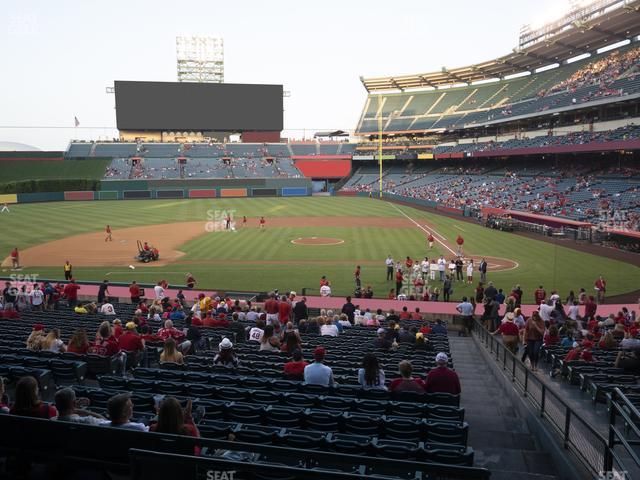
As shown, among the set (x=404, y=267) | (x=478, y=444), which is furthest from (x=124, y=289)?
(x=478, y=444)

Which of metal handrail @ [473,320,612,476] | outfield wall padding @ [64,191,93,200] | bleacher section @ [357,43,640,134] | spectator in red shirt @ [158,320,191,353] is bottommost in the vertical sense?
metal handrail @ [473,320,612,476]

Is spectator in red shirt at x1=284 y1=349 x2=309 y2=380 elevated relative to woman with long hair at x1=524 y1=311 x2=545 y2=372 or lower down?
elevated

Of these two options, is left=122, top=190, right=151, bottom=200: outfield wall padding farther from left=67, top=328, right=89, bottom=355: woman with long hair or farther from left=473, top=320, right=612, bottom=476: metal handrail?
left=473, top=320, right=612, bottom=476: metal handrail

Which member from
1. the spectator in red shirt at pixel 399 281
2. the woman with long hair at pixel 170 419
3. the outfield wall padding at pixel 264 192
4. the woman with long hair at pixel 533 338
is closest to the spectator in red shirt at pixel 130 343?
the woman with long hair at pixel 170 419

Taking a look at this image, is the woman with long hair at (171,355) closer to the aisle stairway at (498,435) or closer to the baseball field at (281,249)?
the aisle stairway at (498,435)

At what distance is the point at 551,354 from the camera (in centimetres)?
1284

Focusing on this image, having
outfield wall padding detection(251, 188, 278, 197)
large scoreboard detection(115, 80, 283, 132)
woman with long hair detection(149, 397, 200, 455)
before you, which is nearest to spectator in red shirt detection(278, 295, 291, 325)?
woman with long hair detection(149, 397, 200, 455)

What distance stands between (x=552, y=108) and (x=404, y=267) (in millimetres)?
41017

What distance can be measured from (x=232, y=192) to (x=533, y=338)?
7444 cm

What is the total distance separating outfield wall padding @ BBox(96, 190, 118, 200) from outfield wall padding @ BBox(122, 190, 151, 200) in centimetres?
129

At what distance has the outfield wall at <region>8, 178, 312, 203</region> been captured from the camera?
77.4 meters

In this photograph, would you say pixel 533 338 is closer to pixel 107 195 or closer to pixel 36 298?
pixel 36 298

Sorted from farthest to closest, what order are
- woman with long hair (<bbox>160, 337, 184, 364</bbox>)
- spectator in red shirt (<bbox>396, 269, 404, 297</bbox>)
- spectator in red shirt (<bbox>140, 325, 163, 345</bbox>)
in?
spectator in red shirt (<bbox>396, 269, 404, 297</bbox>) → spectator in red shirt (<bbox>140, 325, 163, 345</bbox>) → woman with long hair (<bbox>160, 337, 184, 364</bbox>)

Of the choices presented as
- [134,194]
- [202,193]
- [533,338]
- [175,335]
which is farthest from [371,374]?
[134,194]
